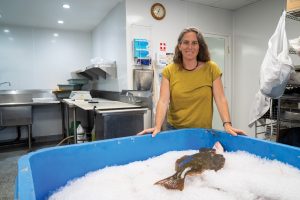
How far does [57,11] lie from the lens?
11.6 ft

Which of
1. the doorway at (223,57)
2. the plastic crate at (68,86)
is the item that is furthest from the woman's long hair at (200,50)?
the plastic crate at (68,86)

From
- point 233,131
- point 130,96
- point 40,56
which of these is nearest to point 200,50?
point 233,131

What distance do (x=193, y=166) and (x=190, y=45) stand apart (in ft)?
2.43

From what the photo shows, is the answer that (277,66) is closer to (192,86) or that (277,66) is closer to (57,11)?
(192,86)

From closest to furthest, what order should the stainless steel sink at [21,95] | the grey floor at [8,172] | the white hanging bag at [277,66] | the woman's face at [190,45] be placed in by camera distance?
the woman's face at [190,45] < the white hanging bag at [277,66] < the grey floor at [8,172] < the stainless steel sink at [21,95]

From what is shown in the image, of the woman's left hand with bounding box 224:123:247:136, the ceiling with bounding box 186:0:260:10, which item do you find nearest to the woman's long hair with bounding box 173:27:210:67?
the woman's left hand with bounding box 224:123:247:136

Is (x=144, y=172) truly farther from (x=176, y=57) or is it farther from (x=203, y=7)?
(x=203, y=7)

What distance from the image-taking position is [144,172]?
1.04 m

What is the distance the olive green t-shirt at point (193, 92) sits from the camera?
143cm

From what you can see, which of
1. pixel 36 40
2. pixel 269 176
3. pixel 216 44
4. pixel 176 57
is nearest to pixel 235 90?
pixel 216 44

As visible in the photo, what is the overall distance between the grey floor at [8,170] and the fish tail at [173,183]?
6.31 feet

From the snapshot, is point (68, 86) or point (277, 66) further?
point (68, 86)

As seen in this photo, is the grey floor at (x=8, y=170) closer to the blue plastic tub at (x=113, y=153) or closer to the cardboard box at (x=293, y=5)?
the blue plastic tub at (x=113, y=153)

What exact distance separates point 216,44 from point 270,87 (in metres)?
2.13
